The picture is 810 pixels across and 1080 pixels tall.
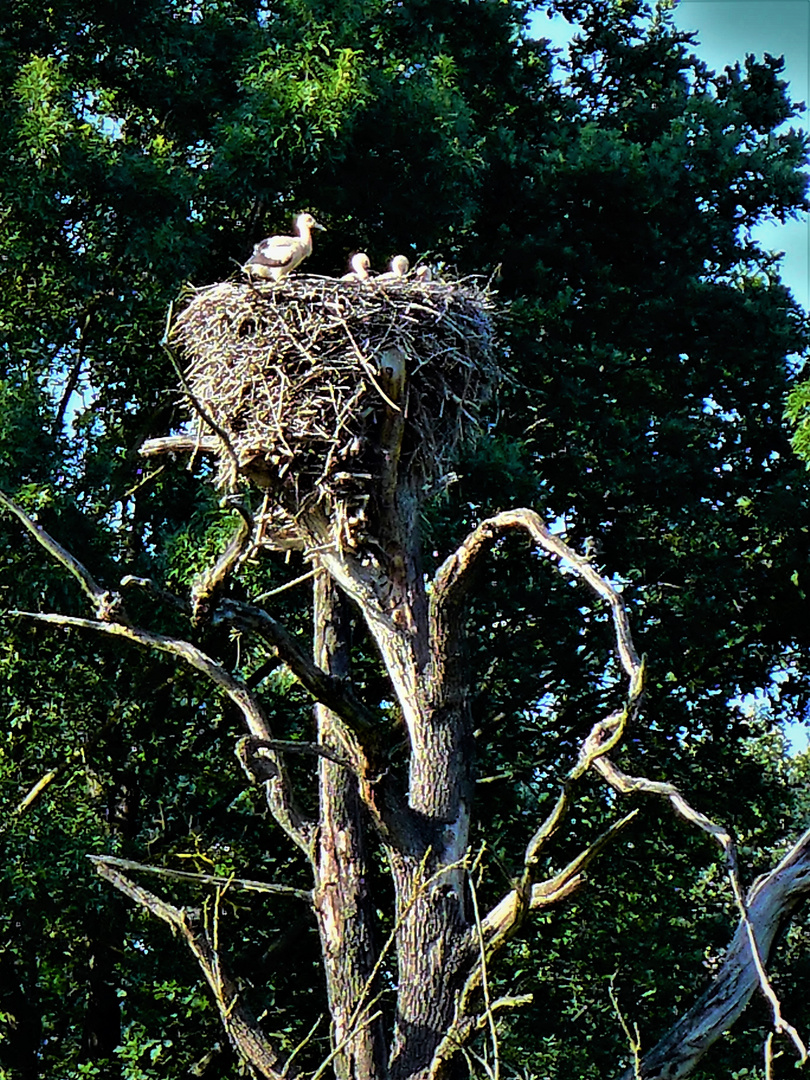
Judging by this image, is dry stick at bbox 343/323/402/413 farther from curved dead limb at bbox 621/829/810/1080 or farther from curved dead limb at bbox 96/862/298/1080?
curved dead limb at bbox 621/829/810/1080

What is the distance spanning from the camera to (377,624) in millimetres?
6906

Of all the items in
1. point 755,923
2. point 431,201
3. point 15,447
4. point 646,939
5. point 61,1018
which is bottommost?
point 755,923

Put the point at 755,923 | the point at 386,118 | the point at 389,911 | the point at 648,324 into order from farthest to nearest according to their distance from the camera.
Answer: the point at 648,324 < the point at 389,911 < the point at 386,118 < the point at 755,923

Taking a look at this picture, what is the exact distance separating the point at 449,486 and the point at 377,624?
2.93 metres

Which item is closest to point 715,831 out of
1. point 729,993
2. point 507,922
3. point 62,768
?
point 507,922

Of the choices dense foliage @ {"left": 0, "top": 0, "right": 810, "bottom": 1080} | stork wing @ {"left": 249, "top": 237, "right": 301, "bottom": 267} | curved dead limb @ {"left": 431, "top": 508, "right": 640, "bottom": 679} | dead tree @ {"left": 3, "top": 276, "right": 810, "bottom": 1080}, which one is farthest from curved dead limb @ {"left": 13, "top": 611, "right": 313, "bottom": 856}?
dense foliage @ {"left": 0, "top": 0, "right": 810, "bottom": 1080}

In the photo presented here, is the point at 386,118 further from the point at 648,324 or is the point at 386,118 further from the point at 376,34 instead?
the point at 648,324

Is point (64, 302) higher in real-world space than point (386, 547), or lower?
higher

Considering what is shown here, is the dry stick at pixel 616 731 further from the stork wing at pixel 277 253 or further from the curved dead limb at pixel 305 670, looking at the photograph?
the stork wing at pixel 277 253

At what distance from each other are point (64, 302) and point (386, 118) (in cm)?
230

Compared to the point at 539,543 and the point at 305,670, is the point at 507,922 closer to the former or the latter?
the point at 305,670

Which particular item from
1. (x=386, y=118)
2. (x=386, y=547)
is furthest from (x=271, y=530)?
(x=386, y=118)

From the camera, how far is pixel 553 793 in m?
11.6

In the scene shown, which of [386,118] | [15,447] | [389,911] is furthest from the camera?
[389,911]
